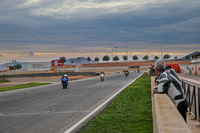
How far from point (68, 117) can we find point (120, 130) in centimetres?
338

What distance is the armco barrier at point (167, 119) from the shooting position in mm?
3820

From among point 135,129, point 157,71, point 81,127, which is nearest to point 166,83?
point 157,71

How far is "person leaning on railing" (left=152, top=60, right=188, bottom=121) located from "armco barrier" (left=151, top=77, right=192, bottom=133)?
0.17 metres

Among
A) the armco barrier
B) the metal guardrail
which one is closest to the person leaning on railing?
the armco barrier

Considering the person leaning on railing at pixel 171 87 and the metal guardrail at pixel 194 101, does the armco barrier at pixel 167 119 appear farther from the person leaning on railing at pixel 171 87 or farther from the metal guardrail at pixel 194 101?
the metal guardrail at pixel 194 101

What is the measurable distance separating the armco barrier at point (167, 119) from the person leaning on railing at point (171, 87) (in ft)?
0.56

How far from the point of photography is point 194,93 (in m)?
9.73

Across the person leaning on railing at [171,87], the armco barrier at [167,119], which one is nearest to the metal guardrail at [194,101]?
the armco barrier at [167,119]

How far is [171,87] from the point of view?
585 centimetres

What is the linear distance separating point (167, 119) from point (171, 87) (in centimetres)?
131

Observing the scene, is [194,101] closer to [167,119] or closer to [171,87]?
[171,87]

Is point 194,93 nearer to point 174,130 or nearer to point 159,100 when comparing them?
point 159,100

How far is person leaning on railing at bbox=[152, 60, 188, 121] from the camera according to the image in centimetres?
578

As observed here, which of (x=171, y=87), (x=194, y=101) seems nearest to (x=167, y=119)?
(x=171, y=87)
